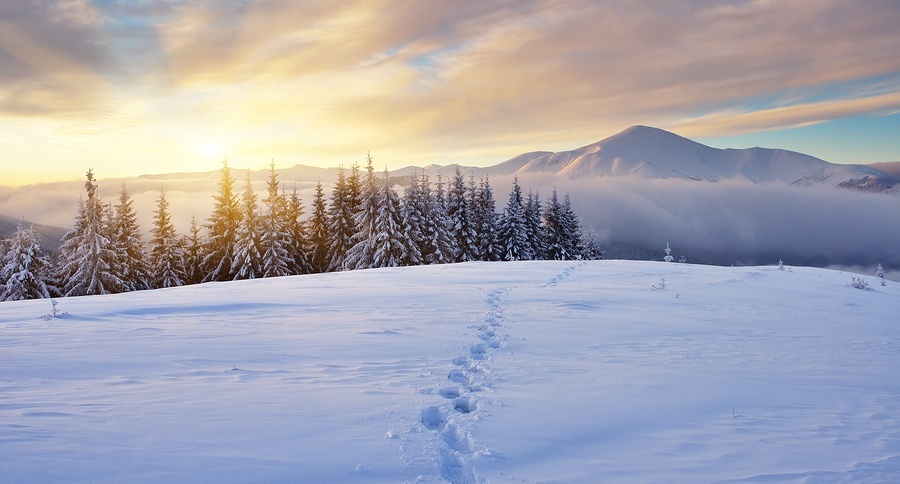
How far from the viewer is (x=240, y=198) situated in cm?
3694

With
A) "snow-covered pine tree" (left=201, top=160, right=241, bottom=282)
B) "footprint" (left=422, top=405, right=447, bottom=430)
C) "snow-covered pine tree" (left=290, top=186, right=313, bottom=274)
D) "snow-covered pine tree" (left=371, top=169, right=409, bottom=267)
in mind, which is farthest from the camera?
"snow-covered pine tree" (left=290, top=186, right=313, bottom=274)

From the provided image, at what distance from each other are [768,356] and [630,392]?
10.3 ft

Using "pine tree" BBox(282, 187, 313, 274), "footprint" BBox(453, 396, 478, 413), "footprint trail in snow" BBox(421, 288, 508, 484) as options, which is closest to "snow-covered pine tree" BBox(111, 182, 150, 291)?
"pine tree" BBox(282, 187, 313, 274)

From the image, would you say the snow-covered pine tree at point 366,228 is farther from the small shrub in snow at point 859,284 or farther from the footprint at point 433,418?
the footprint at point 433,418

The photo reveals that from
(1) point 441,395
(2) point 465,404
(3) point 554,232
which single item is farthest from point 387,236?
(2) point 465,404

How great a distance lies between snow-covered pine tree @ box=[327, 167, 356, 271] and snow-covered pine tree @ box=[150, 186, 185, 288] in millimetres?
12134

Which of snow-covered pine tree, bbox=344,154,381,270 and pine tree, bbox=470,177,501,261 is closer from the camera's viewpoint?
snow-covered pine tree, bbox=344,154,381,270

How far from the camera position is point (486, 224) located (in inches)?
1833

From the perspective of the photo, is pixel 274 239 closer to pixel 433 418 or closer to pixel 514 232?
pixel 514 232

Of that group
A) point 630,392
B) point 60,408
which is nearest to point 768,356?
point 630,392

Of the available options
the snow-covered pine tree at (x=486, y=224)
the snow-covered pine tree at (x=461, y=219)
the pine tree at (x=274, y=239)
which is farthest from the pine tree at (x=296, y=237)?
the snow-covered pine tree at (x=486, y=224)

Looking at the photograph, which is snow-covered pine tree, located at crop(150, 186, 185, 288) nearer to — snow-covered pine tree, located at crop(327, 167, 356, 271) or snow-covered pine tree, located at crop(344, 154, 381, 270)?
snow-covered pine tree, located at crop(327, 167, 356, 271)

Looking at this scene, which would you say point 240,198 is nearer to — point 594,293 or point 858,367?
point 594,293

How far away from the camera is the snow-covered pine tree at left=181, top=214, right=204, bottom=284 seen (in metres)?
39.7
